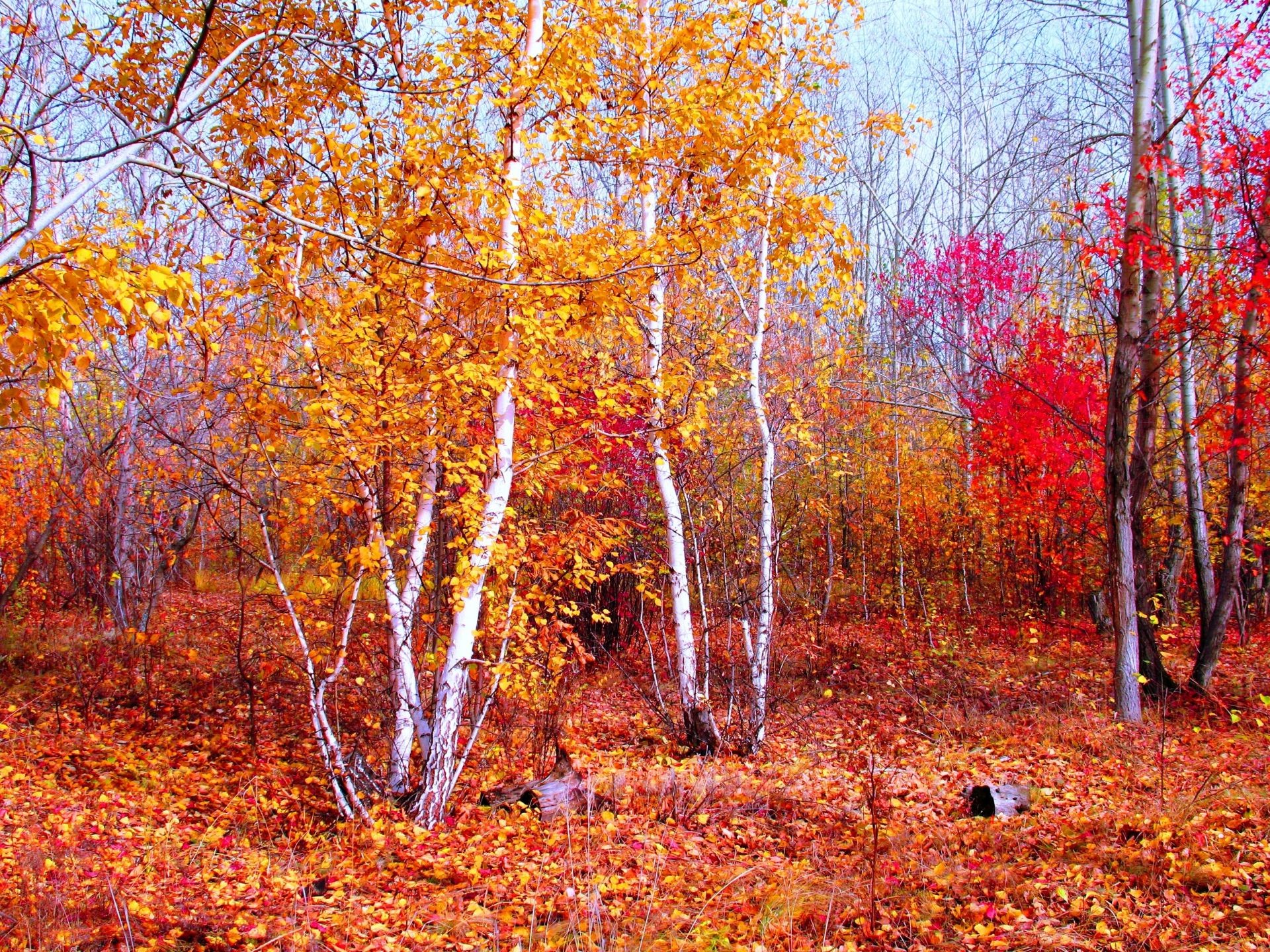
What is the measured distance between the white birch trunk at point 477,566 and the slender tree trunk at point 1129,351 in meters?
4.62

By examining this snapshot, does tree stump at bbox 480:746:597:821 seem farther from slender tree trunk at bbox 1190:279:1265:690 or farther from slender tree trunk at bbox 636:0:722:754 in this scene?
slender tree trunk at bbox 1190:279:1265:690

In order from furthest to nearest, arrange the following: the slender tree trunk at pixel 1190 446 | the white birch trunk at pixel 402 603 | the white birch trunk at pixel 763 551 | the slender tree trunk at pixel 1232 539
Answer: the slender tree trunk at pixel 1190 446
the slender tree trunk at pixel 1232 539
the white birch trunk at pixel 763 551
the white birch trunk at pixel 402 603

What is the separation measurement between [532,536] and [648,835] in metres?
2.01

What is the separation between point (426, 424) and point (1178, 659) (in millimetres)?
8620

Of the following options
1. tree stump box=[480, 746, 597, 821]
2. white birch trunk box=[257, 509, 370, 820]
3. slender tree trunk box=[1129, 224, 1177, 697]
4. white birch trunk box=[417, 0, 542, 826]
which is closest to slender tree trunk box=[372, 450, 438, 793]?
white birch trunk box=[417, 0, 542, 826]

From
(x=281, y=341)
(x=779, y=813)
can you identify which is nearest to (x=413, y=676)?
(x=281, y=341)

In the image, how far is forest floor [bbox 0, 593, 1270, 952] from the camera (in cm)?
329

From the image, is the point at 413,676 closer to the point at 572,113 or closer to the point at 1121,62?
the point at 572,113

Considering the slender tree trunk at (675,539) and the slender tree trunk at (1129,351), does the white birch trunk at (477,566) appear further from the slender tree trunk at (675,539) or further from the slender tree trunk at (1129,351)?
the slender tree trunk at (1129,351)

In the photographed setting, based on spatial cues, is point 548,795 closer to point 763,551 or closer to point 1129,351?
point 763,551

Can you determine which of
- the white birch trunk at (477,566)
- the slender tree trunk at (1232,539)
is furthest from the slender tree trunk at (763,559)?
the slender tree trunk at (1232,539)

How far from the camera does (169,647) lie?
8609mm

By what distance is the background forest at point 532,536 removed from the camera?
11.4 feet

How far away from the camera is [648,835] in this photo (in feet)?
15.5
